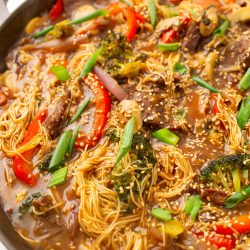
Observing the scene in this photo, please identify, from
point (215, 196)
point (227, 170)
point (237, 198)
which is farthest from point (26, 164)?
point (237, 198)

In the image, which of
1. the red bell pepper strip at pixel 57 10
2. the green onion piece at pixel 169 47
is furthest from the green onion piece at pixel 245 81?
the red bell pepper strip at pixel 57 10

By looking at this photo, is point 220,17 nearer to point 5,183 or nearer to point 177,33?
point 177,33

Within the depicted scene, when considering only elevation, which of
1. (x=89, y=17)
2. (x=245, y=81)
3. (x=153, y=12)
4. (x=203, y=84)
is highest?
(x=89, y=17)

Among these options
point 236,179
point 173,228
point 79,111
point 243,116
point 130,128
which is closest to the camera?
point 173,228

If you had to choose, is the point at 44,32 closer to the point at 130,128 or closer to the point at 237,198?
the point at 130,128

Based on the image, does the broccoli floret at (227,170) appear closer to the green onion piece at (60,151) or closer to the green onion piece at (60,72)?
the green onion piece at (60,151)

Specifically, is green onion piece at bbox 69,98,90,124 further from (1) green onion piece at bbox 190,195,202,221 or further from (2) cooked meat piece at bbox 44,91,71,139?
(1) green onion piece at bbox 190,195,202,221
